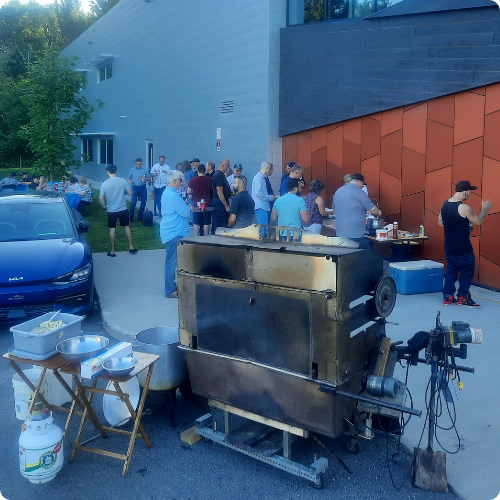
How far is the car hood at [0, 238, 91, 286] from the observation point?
7.01m

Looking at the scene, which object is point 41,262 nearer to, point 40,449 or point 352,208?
point 40,449

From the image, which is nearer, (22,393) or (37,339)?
(37,339)

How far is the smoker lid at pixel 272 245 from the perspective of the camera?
3834 mm

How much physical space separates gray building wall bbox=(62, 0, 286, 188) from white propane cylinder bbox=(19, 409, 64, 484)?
471 inches

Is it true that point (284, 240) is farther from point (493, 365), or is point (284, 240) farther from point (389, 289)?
point (493, 365)

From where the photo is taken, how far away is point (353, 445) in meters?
4.29

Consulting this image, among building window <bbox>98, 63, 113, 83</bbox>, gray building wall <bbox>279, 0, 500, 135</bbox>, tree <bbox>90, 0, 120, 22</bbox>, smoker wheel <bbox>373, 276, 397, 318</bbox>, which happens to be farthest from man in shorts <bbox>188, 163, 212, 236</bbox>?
tree <bbox>90, 0, 120, 22</bbox>

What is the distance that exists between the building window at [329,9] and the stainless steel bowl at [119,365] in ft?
32.7

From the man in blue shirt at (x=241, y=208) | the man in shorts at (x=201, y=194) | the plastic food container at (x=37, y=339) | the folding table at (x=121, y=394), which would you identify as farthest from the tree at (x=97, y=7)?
the folding table at (x=121, y=394)

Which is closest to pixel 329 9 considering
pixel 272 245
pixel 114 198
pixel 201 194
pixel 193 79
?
pixel 201 194

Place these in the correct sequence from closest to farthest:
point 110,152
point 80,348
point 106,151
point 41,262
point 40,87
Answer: point 80,348 < point 41,262 < point 40,87 < point 110,152 < point 106,151

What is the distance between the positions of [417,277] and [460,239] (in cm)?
122

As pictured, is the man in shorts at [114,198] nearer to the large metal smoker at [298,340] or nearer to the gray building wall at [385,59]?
the gray building wall at [385,59]

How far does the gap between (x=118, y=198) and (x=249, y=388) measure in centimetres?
825
